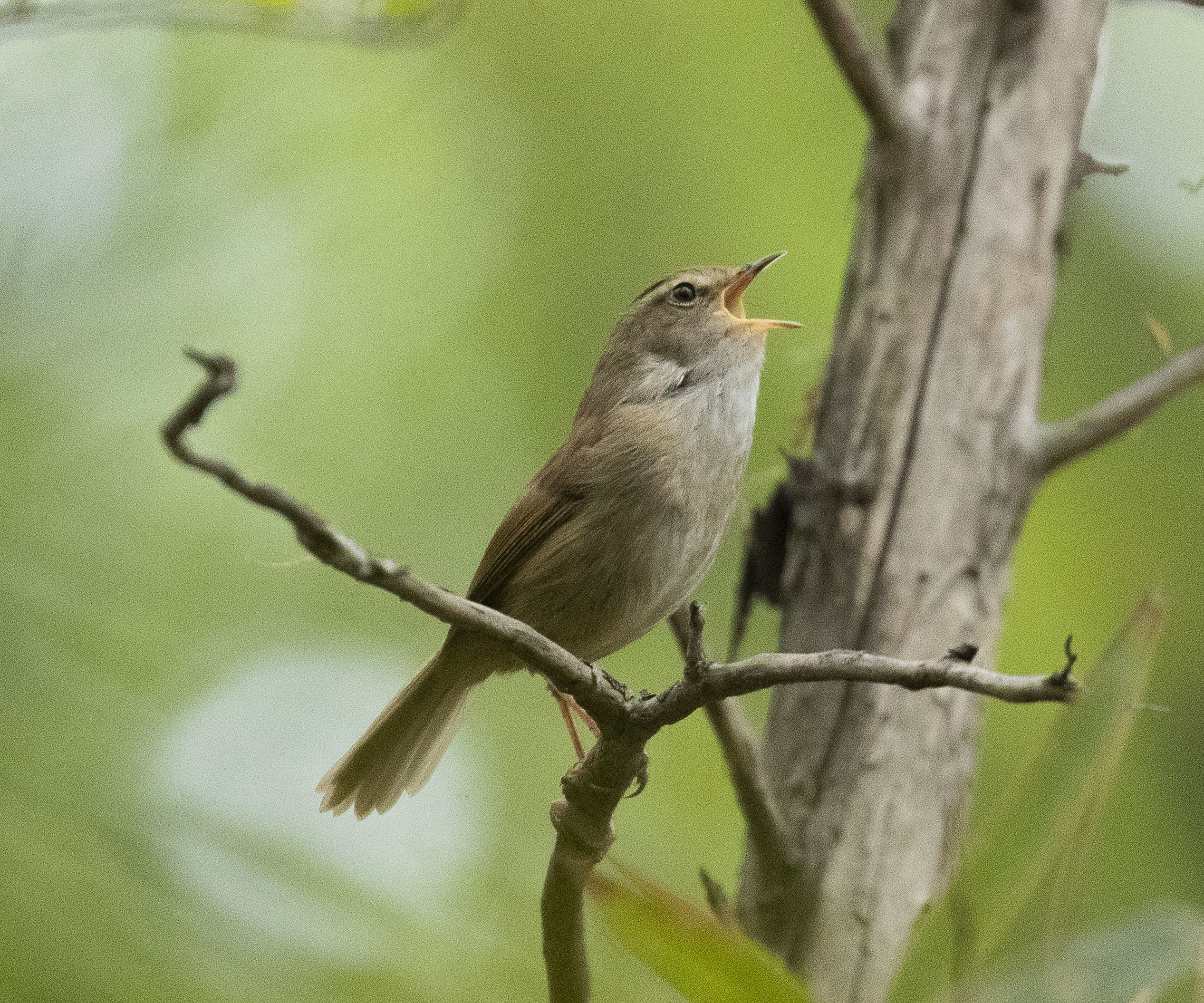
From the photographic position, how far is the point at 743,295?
12.5ft

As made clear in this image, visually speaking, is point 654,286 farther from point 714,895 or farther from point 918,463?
point 714,895

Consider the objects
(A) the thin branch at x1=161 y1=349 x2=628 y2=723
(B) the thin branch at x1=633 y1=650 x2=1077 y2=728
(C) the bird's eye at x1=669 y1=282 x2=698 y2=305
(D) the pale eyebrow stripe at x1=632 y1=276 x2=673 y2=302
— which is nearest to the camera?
(A) the thin branch at x1=161 y1=349 x2=628 y2=723

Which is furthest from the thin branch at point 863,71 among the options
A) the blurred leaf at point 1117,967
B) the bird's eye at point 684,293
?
the blurred leaf at point 1117,967

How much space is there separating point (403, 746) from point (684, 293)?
163 cm

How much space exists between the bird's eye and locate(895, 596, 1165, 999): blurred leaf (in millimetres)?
2405

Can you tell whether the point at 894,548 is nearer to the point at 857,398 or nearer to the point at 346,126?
the point at 857,398

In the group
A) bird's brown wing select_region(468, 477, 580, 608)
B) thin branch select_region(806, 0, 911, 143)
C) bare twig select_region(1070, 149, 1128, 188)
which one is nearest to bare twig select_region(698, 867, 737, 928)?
bird's brown wing select_region(468, 477, 580, 608)

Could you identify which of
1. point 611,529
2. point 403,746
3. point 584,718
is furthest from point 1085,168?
point 403,746

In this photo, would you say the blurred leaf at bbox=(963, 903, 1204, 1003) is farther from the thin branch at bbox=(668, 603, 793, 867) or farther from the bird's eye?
the bird's eye

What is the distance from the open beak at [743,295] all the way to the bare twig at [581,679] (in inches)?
56.3

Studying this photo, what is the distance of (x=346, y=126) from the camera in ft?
14.5

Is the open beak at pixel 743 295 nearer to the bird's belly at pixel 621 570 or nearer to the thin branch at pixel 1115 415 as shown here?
the bird's belly at pixel 621 570

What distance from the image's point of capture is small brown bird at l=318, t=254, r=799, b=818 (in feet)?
9.93

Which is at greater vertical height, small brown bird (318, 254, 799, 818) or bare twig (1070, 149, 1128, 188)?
bare twig (1070, 149, 1128, 188)
